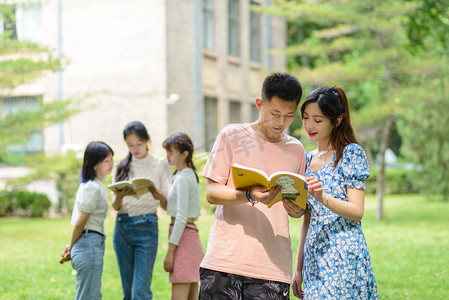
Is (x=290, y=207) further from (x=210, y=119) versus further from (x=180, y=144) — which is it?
(x=210, y=119)

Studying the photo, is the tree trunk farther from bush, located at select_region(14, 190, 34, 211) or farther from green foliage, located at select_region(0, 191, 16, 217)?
green foliage, located at select_region(0, 191, 16, 217)

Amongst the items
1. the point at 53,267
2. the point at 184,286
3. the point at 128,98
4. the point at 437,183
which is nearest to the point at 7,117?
the point at 128,98

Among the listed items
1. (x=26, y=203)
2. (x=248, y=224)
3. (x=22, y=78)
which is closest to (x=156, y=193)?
(x=248, y=224)

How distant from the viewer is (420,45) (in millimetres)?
14195

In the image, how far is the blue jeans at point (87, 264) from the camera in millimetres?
4559

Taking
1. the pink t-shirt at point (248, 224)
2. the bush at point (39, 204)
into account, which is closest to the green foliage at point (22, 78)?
the bush at point (39, 204)

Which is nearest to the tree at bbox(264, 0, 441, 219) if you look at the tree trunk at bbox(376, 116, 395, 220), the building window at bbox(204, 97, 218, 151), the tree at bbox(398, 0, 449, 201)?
the tree trunk at bbox(376, 116, 395, 220)

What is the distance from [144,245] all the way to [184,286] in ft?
1.83

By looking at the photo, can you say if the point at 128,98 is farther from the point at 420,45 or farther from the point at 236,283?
the point at 236,283

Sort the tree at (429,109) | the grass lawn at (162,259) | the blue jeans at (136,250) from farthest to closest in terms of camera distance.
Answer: the tree at (429,109), the grass lawn at (162,259), the blue jeans at (136,250)

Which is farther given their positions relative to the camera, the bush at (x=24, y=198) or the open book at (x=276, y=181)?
the bush at (x=24, y=198)

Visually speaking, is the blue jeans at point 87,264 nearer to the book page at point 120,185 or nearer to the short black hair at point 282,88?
the book page at point 120,185

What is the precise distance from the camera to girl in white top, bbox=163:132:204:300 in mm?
4730

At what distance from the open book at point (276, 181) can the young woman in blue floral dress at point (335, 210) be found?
0.13m
